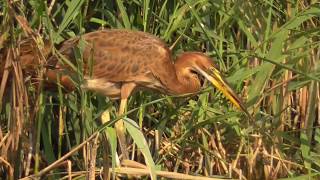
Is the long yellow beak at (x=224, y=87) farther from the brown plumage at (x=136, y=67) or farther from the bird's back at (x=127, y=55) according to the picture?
the bird's back at (x=127, y=55)

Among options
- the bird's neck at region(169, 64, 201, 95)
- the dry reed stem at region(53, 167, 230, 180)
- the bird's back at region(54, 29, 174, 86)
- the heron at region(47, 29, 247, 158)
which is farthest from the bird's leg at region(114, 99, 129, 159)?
the dry reed stem at region(53, 167, 230, 180)

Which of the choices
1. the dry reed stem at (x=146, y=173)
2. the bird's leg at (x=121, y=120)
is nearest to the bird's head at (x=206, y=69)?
the bird's leg at (x=121, y=120)

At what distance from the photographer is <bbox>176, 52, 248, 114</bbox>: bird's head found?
3.76 meters

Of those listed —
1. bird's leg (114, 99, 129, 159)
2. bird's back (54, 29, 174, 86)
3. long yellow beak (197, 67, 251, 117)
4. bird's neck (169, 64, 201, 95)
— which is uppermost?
bird's back (54, 29, 174, 86)

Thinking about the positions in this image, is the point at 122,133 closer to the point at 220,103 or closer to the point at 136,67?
the point at 136,67

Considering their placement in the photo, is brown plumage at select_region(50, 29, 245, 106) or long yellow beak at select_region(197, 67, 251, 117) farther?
brown plumage at select_region(50, 29, 245, 106)

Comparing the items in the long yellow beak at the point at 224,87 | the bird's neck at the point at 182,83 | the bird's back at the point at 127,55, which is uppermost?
the bird's back at the point at 127,55

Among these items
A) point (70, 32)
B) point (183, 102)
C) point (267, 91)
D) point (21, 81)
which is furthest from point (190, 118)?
point (21, 81)

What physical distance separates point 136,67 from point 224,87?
0.53 metres

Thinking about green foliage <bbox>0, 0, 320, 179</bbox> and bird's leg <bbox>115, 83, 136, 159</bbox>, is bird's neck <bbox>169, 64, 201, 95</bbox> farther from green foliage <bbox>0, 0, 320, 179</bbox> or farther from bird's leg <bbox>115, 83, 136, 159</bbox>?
bird's leg <bbox>115, 83, 136, 159</bbox>

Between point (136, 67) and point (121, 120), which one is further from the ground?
point (136, 67)

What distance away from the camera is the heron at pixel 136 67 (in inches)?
155

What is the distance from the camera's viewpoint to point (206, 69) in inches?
155

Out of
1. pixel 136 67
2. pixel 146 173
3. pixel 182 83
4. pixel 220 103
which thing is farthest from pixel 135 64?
pixel 146 173
